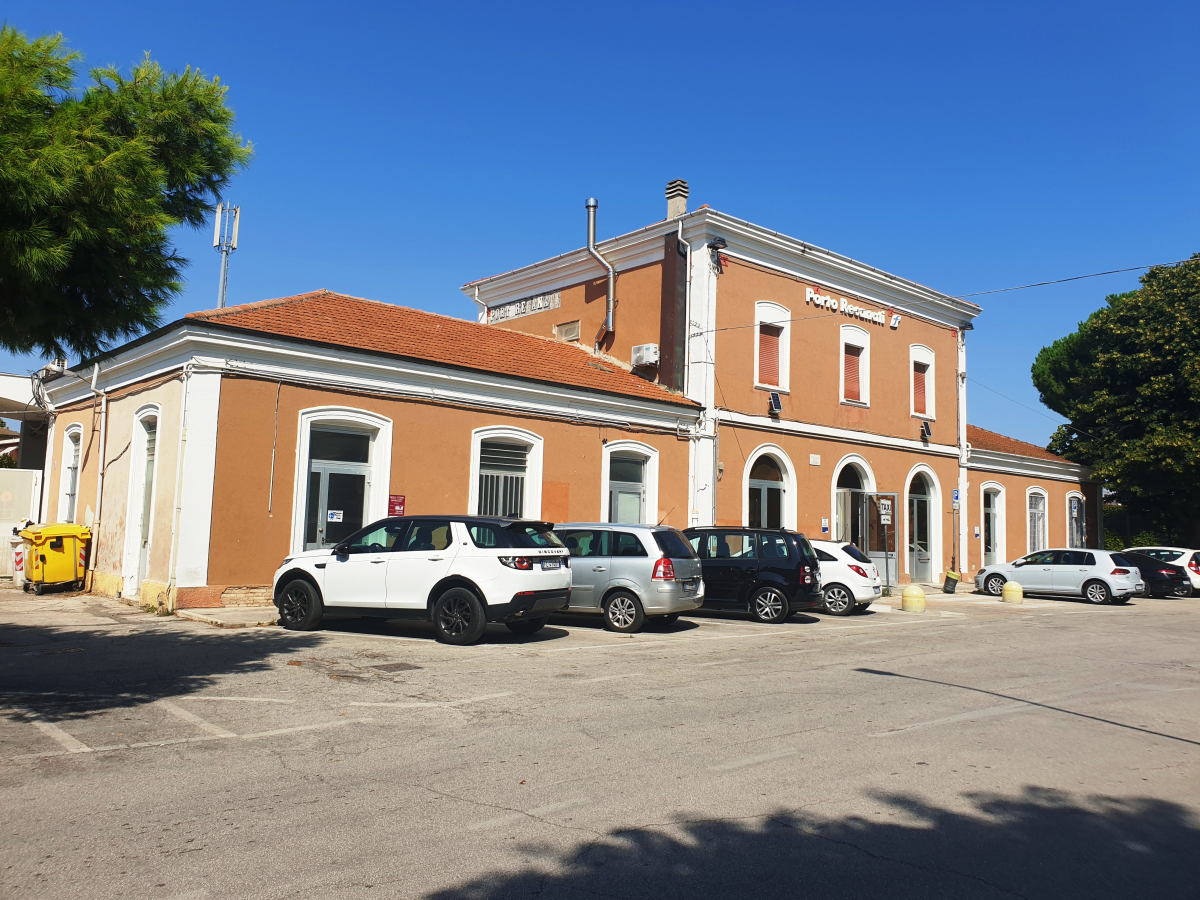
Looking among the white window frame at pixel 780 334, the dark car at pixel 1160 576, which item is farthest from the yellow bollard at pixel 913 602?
the dark car at pixel 1160 576

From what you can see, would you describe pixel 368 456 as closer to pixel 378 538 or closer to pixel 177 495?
pixel 177 495

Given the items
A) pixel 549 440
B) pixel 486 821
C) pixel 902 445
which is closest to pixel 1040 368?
pixel 902 445

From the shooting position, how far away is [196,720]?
694 cm

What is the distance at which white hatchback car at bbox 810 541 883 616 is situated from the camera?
1756 centimetres

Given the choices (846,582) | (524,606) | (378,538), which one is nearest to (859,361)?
(846,582)

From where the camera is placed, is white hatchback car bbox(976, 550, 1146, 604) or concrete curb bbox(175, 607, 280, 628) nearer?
concrete curb bbox(175, 607, 280, 628)

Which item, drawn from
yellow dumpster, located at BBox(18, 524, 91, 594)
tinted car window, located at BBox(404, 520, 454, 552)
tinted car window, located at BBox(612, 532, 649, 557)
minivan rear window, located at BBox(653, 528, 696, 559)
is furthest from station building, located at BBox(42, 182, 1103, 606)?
minivan rear window, located at BBox(653, 528, 696, 559)

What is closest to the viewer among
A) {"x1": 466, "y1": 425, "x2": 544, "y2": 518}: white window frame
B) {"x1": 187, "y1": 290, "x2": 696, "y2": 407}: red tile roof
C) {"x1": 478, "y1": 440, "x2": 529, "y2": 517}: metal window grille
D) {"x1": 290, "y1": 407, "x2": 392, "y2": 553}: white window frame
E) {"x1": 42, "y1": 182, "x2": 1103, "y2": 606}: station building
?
{"x1": 42, "y1": 182, "x2": 1103, "y2": 606}: station building

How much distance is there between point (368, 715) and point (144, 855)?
312 centimetres

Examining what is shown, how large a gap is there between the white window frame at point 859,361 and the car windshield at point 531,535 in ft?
48.2

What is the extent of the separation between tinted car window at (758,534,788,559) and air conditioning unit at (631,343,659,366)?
7.06 metres

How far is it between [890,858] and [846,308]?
856 inches

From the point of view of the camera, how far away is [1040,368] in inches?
1529

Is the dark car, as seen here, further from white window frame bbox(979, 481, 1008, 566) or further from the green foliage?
the green foliage
